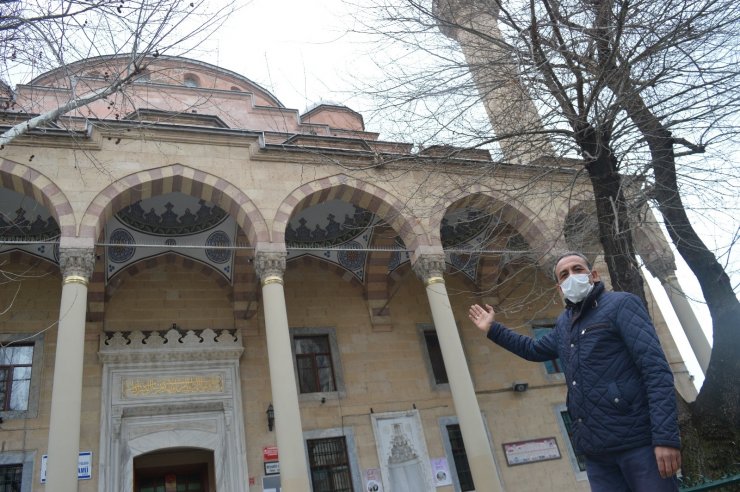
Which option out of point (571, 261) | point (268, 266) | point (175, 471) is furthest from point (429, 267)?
point (571, 261)

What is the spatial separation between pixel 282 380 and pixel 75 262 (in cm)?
298

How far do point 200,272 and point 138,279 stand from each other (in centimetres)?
109

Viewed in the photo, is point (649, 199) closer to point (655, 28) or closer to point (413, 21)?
point (655, 28)

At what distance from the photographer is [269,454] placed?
9.24 m

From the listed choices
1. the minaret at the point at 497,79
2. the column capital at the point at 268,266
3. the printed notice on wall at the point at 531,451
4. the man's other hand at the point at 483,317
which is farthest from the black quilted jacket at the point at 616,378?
the printed notice on wall at the point at 531,451

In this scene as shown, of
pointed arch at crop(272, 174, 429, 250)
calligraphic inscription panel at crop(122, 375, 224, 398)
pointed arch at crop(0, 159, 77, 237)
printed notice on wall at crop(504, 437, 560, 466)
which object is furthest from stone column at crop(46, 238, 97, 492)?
printed notice on wall at crop(504, 437, 560, 466)

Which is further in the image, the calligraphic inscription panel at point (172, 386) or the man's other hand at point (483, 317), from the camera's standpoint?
the calligraphic inscription panel at point (172, 386)

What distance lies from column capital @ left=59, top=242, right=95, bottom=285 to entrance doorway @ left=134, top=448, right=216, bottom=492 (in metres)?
3.59

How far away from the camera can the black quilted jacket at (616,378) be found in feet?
7.12

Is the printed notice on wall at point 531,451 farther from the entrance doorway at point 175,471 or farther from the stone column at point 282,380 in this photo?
the entrance doorway at point 175,471

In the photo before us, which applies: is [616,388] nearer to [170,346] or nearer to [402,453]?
[402,453]

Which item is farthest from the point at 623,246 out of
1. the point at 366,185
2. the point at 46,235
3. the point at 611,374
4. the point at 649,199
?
the point at 46,235

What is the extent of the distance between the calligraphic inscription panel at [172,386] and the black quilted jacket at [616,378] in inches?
314

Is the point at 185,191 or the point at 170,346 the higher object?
the point at 185,191
